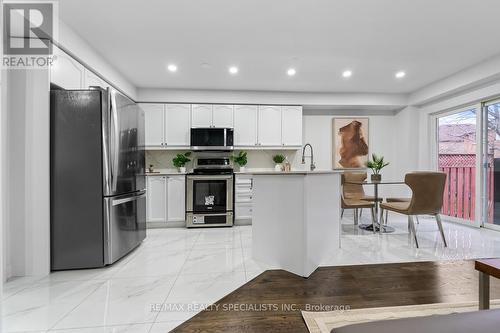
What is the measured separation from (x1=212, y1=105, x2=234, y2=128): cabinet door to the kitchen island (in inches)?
91.2

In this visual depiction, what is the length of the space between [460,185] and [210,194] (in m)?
4.68

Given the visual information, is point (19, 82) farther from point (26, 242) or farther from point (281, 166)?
point (281, 166)

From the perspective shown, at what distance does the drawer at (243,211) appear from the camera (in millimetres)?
4551

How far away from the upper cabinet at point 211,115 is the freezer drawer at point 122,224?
192 cm

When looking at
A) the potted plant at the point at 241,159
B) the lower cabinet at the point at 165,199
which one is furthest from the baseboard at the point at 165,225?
the potted plant at the point at 241,159

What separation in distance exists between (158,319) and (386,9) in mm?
3284

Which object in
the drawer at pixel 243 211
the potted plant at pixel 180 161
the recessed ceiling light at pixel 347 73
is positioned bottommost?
the drawer at pixel 243 211

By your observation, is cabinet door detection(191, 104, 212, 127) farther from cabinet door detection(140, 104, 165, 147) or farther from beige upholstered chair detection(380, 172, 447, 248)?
beige upholstered chair detection(380, 172, 447, 248)

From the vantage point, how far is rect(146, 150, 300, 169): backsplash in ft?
16.4

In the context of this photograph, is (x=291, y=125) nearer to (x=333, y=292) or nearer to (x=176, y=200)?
(x=176, y=200)

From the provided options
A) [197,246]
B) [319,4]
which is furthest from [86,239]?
[319,4]

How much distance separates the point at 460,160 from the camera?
15.2 ft

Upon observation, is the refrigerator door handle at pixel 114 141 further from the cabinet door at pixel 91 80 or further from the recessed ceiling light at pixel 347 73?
the recessed ceiling light at pixel 347 73

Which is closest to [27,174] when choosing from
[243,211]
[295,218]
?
[295,218]
